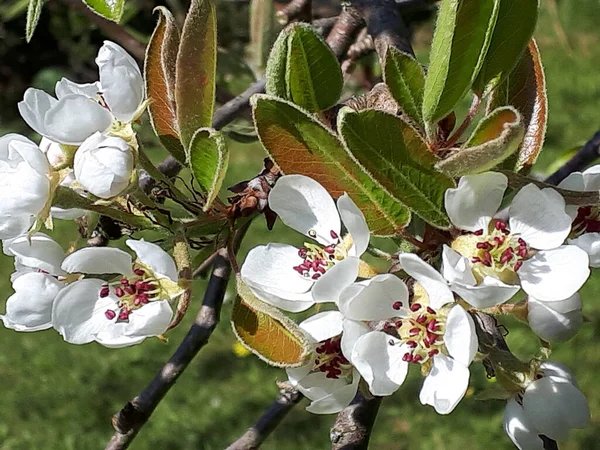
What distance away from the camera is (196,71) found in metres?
0.70

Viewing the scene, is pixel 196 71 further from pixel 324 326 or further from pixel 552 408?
pixel 552 408

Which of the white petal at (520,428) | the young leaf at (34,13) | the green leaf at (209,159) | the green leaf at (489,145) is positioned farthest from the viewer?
the young leaf at (34,13)

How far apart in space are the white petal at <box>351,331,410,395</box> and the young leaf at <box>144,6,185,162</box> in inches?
9.8

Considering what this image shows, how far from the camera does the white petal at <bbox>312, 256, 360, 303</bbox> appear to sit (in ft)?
1.98

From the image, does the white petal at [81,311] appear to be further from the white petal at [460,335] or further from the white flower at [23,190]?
the white petal at [460,335]

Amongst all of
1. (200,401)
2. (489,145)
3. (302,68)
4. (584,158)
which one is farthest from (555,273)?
(200,401)

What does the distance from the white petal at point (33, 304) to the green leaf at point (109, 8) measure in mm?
260

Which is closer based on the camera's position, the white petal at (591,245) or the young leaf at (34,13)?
the white petal at (591,245)

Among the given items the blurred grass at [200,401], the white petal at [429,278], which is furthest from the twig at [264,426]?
the blurred grass at [200,401]

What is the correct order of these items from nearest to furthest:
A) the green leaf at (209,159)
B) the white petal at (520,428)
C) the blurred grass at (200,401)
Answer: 1. the green leaf at (209,159)
2. the white petal at (520,428)
3. the blurred grass at (200,401)

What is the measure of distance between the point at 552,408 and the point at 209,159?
37 cm

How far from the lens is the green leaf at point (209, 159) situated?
2.16 feet

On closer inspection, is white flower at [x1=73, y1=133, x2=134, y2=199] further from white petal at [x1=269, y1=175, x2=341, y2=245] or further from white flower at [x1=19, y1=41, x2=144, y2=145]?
white petal at [x1=269, y1=175, x2=341, y2=245]

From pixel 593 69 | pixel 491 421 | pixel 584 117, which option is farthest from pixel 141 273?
pixel 593 69
